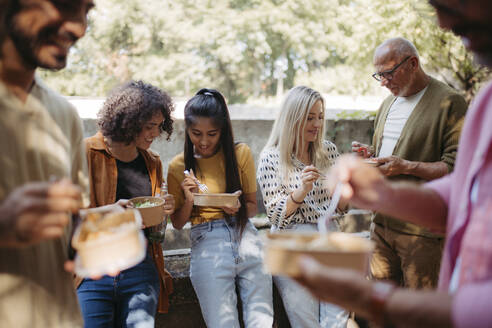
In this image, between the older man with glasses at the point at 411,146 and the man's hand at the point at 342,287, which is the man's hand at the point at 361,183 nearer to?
the man's hand at the point at 342,287

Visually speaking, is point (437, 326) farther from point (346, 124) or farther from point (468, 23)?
point (346, 124)

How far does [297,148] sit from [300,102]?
1.26ft

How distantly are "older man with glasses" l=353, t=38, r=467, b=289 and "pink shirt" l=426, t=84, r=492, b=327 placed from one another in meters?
1.47

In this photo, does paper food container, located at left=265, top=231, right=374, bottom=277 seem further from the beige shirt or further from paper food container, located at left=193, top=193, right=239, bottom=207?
paper food container, located at left=193, top=193, right=239, bottom=207

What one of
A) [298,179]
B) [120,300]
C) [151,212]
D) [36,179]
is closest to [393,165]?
[298,179]

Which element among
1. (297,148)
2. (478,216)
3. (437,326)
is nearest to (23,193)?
(437,326)

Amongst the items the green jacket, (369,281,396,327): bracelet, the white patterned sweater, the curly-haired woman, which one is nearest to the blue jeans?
the curly-haired woman

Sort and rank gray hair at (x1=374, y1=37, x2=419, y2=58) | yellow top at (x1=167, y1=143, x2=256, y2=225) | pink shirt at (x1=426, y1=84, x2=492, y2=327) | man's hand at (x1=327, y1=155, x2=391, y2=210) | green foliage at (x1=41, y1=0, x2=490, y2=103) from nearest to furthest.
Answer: pink shirt at (x1=426, y1=84, x2=492, y2=327) → man's hand at (x1=327, y1=155, x2=391, y2=210) → yellow top at (x1=167, y1=143, x2=256, y2=225) → gray hair at (x1=374, y1=37, x2=419, y2=58) → green foliage at (x1=41, y1=0, x2=490, y2=103)

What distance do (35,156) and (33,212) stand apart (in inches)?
12.8

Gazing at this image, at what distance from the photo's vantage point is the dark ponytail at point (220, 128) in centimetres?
294

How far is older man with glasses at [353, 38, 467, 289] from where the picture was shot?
9.34 feet

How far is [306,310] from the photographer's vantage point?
269cm

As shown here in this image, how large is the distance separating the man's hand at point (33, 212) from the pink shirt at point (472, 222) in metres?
1.18

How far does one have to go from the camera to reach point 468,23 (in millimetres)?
1161
